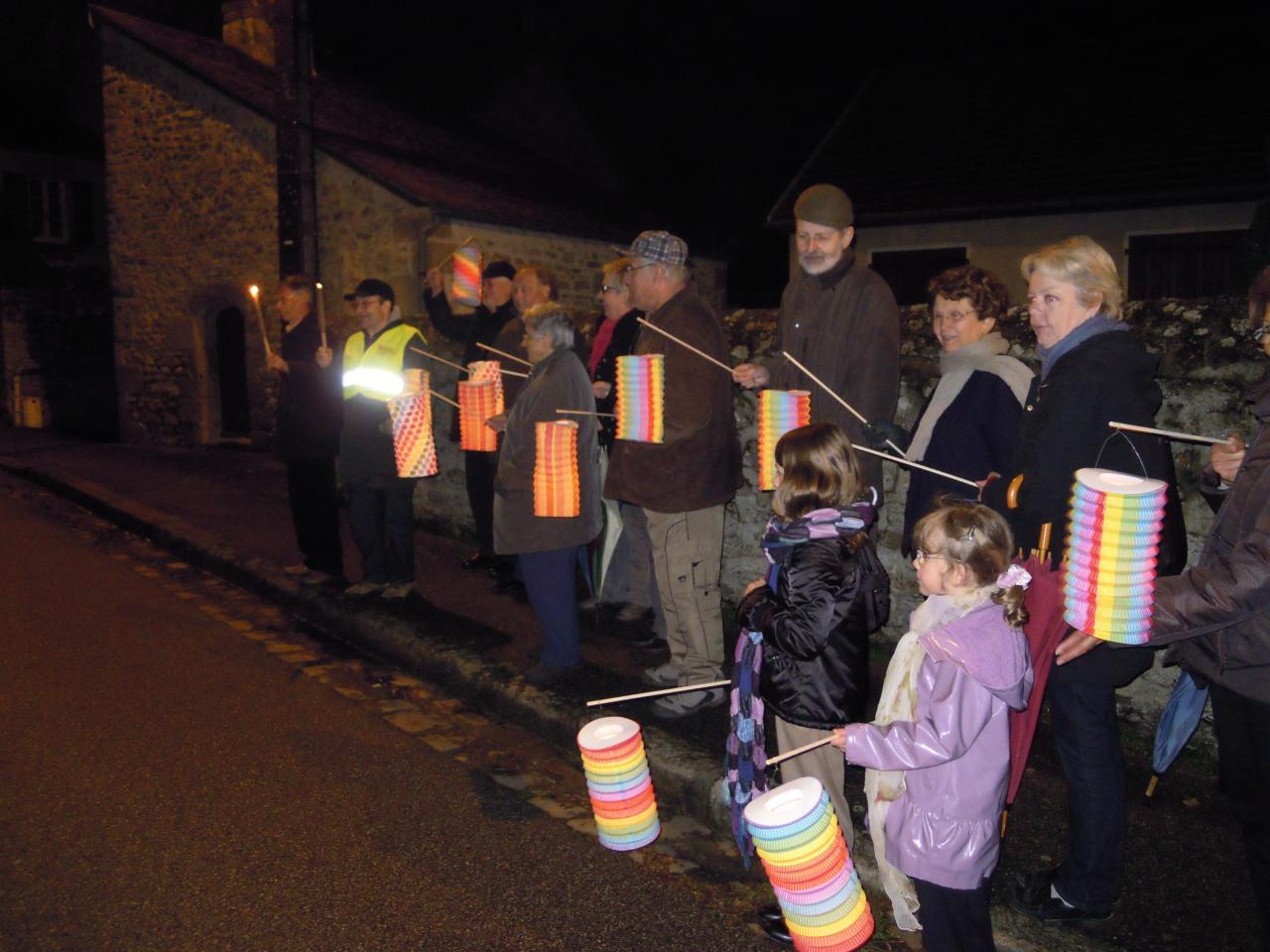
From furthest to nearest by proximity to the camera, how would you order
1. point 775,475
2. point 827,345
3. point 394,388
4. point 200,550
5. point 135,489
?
point 135,489, point 200,550, point 394,388, point 827,345, point 775,475

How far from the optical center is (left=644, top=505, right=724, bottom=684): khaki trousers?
471 cm

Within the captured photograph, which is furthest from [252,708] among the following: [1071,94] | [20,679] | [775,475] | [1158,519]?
[1071,94]

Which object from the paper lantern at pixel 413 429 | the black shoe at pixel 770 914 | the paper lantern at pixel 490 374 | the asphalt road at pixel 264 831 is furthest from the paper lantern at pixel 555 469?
the black shoe at pixel 770 914

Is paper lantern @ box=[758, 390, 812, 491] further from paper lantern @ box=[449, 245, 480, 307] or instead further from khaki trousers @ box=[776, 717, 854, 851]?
paper lantern @ box=[449, 245, 480, 307]

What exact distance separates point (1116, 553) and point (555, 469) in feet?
9.01

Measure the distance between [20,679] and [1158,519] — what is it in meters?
5.42

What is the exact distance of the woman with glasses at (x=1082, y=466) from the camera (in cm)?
287

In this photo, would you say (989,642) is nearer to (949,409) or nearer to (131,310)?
(949,409)

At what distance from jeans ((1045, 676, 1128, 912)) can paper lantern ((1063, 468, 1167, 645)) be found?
28.8 inches

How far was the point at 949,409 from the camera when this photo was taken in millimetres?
3537

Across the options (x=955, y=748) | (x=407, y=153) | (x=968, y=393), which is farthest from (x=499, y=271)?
(x=407, y=153)

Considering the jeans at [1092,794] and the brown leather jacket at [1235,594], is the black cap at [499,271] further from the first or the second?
the brown leather jacket at [1235,594]

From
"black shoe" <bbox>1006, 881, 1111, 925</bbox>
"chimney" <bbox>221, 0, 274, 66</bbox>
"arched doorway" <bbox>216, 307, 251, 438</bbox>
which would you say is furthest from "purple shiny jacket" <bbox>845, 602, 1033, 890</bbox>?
"chimney" <bbox>221, 0, 274, 66</bbox>

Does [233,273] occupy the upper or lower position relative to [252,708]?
upper
